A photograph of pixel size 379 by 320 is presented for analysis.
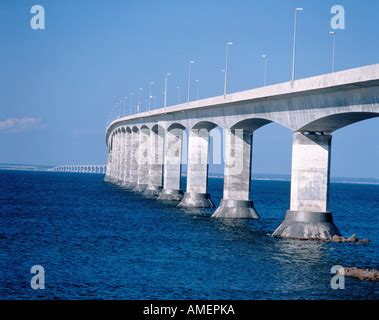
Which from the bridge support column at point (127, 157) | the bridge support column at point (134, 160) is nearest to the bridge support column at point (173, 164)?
the bridge support column at point (134, 160)

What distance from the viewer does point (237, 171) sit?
218 ft

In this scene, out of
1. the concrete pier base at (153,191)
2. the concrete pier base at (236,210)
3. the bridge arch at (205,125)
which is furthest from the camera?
the concrete pier base at (153,191)

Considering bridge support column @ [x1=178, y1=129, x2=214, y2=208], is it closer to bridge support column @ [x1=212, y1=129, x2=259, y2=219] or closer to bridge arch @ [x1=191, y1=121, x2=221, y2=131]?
bridge arch @ [x1=191, y1=121, x2=221, y2=131]

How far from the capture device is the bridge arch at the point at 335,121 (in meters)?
45.1

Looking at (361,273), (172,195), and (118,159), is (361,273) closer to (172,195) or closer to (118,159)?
(172,195)

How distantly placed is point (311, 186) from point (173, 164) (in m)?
41.6

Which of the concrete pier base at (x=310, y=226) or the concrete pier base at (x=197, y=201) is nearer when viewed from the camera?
the concrete pier base at (x=310, y=226)

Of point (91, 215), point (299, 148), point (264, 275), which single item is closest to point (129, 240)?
point (299, 148)

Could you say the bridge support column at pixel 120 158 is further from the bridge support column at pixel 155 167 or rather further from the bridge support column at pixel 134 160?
the bridge support column at pixel 155 167

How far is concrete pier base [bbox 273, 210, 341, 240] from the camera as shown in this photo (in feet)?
167

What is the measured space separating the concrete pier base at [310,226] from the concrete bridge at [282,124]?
0.06 meters

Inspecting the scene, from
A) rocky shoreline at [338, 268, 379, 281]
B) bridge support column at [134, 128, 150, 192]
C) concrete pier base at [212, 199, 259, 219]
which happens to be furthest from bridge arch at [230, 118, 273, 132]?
bridge support column at [134, 128, 150, 192]

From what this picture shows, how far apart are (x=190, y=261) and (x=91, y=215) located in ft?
103

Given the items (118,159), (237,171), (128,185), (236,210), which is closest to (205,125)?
(237,171)
